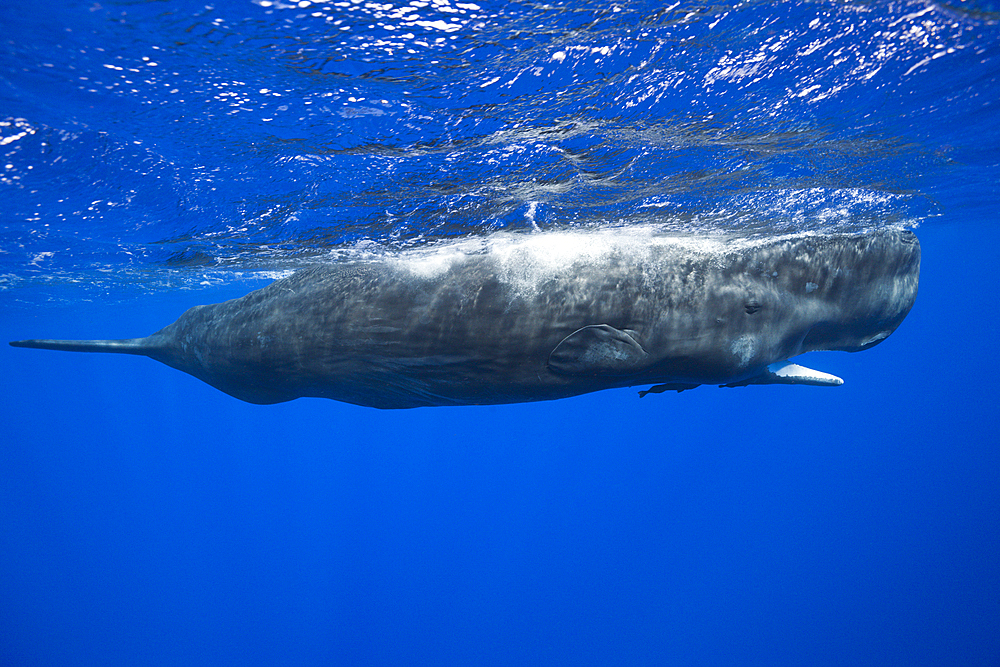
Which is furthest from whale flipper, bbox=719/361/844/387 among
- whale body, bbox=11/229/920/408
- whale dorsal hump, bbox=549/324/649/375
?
whale dorsal hump, bbox=549/324/649/375

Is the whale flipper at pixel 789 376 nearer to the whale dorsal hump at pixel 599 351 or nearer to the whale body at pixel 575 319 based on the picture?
the whale body at pixel 575 319

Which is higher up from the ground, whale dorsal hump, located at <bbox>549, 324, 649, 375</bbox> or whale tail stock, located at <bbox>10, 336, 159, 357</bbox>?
whale tail stock, located at <bbox>10, 336, 159, 357</bbox>

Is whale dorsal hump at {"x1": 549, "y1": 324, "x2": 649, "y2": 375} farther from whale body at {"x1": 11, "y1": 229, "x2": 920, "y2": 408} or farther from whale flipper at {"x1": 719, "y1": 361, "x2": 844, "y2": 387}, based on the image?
whale flipper at {"x1": 719, "y1": 361, "x2": 844, "y2": 387}

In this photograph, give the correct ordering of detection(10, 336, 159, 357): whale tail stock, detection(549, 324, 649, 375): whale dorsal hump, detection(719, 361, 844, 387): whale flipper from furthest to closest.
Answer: detection(10, 336, 159, 357): whale tail stock < detection(719, 361, 844, 387): whale flipper < detection(549, 324, 649, 375): whale dorsal hump

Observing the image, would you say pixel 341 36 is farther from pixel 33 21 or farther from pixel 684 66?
pixel 684 66

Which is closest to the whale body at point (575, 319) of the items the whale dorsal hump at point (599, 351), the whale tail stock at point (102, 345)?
the whale dorsal hump at point (599, 351)

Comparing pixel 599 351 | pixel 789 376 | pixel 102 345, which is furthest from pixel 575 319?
pixel 102 345

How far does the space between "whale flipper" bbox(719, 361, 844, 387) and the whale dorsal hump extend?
1175 millimetres

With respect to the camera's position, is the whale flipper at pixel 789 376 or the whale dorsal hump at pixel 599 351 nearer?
the whale dorsal hump at pixel 599 351

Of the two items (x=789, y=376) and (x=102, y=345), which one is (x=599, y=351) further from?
(x=102, y=345)

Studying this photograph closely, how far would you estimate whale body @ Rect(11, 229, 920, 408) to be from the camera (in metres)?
3.70

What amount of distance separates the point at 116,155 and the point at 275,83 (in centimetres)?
242

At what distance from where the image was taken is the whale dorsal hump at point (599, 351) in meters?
3.62

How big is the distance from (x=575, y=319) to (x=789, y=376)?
6.81ft
